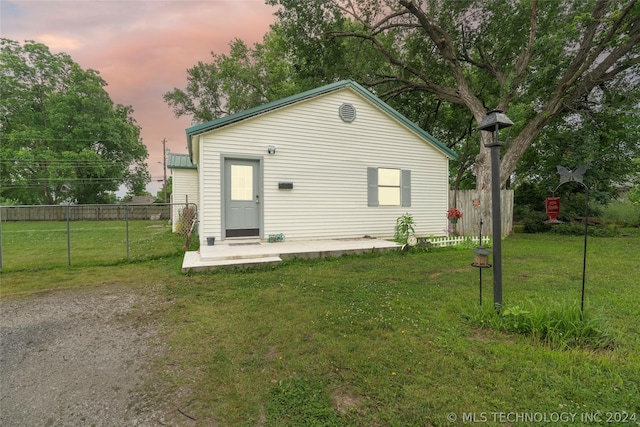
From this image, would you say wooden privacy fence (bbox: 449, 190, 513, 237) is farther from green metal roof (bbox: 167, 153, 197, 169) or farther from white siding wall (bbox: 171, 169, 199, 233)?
green metal roof (bbox: 167, 153, 197, 169)

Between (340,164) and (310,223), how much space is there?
2034mm

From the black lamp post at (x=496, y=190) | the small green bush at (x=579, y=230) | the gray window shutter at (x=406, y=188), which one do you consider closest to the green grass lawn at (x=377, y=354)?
the black lamp post at (x=496, y=190)

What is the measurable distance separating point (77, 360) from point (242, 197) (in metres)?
5.24

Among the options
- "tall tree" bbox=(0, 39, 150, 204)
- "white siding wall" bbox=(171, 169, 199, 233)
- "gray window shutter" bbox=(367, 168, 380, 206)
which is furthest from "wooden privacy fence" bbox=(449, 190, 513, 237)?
"tall tree" bbox=(0, 39, 150, 204)

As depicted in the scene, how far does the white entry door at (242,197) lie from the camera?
23.9 feet

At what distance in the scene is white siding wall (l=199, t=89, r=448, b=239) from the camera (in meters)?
7.30

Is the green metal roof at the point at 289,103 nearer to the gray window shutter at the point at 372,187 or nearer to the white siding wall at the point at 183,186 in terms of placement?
the gray window shutter at the point at 372,187

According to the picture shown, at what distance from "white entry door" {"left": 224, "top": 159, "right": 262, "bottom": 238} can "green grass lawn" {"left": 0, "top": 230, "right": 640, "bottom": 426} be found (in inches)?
104

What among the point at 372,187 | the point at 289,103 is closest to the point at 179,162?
the point at 289,103

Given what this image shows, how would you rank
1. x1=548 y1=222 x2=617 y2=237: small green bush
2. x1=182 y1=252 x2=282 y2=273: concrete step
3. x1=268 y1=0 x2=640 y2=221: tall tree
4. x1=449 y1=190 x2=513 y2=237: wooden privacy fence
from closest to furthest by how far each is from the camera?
x1=182 y1=252 x2=282 y2=273: concrete step < x1=268 y1=0 x2=640 y2=221: tall tree < x1=548 y1=222 x2=617 y2=237: small green bush < x1=449 y1=190 x2=513 y2=237: wooden privacy fence

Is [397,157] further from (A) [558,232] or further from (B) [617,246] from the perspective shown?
(A) [558,232]

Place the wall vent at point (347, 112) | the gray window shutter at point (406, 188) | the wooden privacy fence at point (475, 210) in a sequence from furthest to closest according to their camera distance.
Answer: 1. the wooden privacy fence at point (475, 210)
2. the gray window shutter at point (406, 188)
3. the wall vent at point (347, 112)

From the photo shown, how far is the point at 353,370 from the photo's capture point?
2246mm

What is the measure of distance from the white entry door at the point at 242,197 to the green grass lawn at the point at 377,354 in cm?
265
